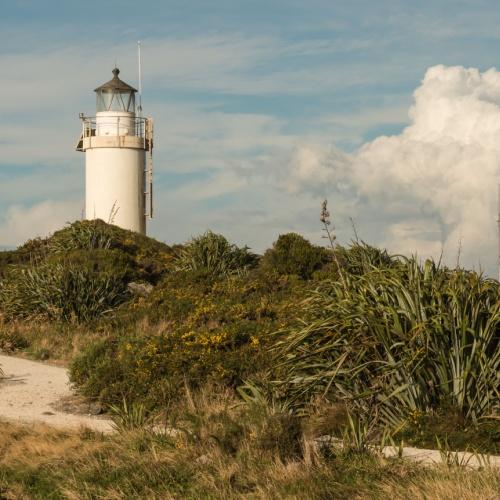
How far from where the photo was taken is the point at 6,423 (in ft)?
40.0

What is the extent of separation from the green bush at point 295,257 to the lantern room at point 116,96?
41.2ft

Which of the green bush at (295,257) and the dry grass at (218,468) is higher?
the green bush at (295,257)

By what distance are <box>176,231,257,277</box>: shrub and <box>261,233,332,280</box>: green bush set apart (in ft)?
8.71

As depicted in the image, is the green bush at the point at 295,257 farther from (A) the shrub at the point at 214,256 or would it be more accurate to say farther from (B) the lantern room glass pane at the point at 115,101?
(B) the lantern room glass pane at the point at 115,101

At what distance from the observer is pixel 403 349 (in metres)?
11.0

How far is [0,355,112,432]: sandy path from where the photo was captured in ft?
42.4

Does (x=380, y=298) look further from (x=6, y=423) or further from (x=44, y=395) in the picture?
(x=44, y=395)

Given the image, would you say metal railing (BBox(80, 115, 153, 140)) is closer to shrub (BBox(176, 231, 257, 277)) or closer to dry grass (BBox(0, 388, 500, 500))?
shrub (BBox(176, 231, 257, 277))

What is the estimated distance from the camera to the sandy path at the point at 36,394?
1293cm

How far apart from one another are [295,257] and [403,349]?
1368 cm

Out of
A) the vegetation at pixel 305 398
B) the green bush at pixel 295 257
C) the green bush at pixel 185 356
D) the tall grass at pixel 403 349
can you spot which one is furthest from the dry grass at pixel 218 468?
the green bush at pixel 295 257

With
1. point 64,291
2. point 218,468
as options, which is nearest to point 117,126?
point 64,291

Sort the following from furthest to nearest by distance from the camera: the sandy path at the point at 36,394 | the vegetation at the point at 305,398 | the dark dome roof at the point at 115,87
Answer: the dark dome roof at the point at 115,87 → the sandy path at the point at 36,394 → the vegetation at the point at 305,398

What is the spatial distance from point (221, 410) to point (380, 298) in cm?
242
